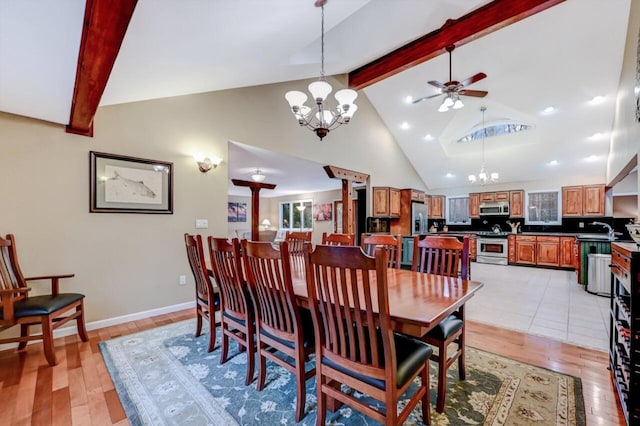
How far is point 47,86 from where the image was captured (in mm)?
1979

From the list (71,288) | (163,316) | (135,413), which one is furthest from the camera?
(163,316)

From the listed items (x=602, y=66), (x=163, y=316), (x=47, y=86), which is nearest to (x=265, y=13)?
(x=47, y=86)

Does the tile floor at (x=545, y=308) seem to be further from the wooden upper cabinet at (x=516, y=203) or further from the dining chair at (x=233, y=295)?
the dining chair at (x=233, y=295)

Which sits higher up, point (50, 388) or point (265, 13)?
point (265, 13)

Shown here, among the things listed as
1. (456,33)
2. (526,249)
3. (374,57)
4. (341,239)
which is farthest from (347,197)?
(526,249)

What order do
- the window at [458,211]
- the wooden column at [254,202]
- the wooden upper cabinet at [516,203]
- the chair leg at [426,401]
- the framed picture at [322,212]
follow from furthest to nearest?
the framed picture at [322,212], the window at [458,211], the wooden upper cabinet at [516,203], the wooden column at [254,202], the chair leg at [426,401]

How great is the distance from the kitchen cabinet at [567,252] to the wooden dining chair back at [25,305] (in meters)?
8.82

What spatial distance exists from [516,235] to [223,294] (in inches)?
301

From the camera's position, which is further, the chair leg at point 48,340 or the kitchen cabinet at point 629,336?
the chair leg at point 48,340

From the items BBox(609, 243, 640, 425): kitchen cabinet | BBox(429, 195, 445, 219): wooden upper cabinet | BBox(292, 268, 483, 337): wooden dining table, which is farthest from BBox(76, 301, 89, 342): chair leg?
BBox(429, 195, 445, 219): wooden upper cabinet

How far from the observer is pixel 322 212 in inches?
394

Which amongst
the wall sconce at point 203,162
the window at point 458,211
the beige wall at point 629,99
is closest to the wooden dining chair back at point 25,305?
the wall sconce at point 203,162

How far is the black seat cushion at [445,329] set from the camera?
1.70 m

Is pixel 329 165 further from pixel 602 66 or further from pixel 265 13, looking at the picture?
pixel 602 66
